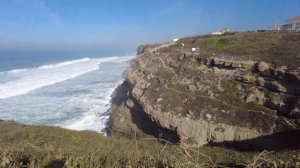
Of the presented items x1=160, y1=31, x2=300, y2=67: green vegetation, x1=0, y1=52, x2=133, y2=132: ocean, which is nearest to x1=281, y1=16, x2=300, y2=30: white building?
x1=0, y1=52, x2=133, y2=132: ocean

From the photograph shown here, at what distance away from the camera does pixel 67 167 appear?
3.95 m

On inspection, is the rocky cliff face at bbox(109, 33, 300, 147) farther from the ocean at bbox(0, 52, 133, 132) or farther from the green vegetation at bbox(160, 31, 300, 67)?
the ocean at bbox(0, 52, 133, 132)

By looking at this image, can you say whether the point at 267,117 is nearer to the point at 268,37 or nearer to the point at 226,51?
the point at 226,51

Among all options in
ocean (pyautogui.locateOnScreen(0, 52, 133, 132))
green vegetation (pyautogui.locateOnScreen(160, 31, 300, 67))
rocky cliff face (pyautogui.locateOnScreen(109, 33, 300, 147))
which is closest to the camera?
rocky cliff face (pyautogui.locateOnScreen(109, 33, 300, 147))

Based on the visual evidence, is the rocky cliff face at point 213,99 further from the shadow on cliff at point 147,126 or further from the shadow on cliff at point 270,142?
the shadow on cliff at point 270,142

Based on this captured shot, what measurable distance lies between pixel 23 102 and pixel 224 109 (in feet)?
67.4

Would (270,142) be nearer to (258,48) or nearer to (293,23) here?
(258,48)

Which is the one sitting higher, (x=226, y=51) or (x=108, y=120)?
(x=226, y=51)

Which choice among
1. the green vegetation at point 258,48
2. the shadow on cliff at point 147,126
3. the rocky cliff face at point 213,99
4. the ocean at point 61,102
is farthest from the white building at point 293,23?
the shadow on cliff at point 147,126

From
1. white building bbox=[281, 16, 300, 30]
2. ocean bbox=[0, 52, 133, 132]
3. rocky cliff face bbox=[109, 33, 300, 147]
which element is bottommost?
ocean bbox=[0, 52, 133, 132]

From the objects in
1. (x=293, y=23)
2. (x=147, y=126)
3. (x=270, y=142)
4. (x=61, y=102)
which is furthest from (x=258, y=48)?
(x=293, y=23)

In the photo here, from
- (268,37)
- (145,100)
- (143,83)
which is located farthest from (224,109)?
(268,37)

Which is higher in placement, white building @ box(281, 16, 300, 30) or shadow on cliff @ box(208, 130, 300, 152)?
white building @ box(281, 16, 300, 30)

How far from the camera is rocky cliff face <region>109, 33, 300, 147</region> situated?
1797 centimetres
